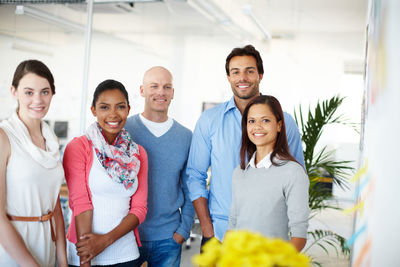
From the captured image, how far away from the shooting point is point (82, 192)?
1.88 meters

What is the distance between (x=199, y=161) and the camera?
7.41 feet

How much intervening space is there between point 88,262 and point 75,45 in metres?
3.97

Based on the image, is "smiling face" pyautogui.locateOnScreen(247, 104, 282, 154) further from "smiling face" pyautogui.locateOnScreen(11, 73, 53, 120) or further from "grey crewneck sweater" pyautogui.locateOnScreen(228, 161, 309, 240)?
"smiling face" pyautogui.locateOnScreen(11, 73, 53, 120)

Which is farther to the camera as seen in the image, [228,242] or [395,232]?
[228,242]

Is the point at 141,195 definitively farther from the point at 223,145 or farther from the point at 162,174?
the point at 223,145

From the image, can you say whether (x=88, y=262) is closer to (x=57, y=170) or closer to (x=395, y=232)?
(x=57, y=170)

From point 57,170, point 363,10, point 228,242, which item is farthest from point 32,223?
point 363,10

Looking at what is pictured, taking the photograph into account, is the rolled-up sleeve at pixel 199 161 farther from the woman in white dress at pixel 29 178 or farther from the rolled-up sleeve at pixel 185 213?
the woman in white dress at pixel 29 178

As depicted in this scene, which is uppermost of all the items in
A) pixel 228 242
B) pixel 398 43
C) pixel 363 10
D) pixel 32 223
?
pixel 363 10

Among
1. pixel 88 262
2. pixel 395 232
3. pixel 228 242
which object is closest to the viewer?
pixel 395 232

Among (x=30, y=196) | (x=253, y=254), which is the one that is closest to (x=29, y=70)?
(x=30, y=196)

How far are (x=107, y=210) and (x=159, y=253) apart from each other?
54cm

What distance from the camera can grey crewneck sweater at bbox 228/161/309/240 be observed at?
1.58 metres

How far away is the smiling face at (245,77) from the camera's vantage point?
2162 millimetres
